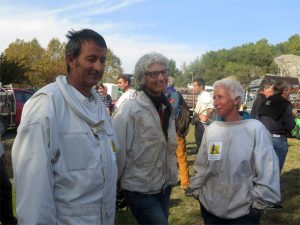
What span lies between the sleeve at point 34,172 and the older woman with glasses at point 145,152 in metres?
1.06

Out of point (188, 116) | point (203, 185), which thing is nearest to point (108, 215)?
point (203, 185)

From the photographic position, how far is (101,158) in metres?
2.02

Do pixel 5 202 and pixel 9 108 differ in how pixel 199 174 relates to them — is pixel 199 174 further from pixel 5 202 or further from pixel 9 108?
pixel 9 108

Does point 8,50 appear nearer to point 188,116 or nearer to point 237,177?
point 188,116

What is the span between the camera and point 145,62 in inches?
117

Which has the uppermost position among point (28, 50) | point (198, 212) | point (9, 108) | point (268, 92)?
point (28, 50)

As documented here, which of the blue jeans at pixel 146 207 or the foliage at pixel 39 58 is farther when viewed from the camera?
the foliage at pixel 39 58

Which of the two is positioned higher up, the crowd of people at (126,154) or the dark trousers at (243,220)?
the crowd of people at (126,154)

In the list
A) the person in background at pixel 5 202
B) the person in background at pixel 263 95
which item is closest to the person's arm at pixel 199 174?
the person in background at pixel 5 202

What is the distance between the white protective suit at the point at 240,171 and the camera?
9.11 ft

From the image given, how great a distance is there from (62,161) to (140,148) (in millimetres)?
1035

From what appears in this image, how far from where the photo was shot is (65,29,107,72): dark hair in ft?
6.84

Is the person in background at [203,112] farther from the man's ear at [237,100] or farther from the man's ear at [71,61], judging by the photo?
the man's ear at [71,61]

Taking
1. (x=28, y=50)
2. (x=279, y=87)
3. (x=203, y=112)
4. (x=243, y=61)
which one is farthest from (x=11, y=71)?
(x=243, y=61)
